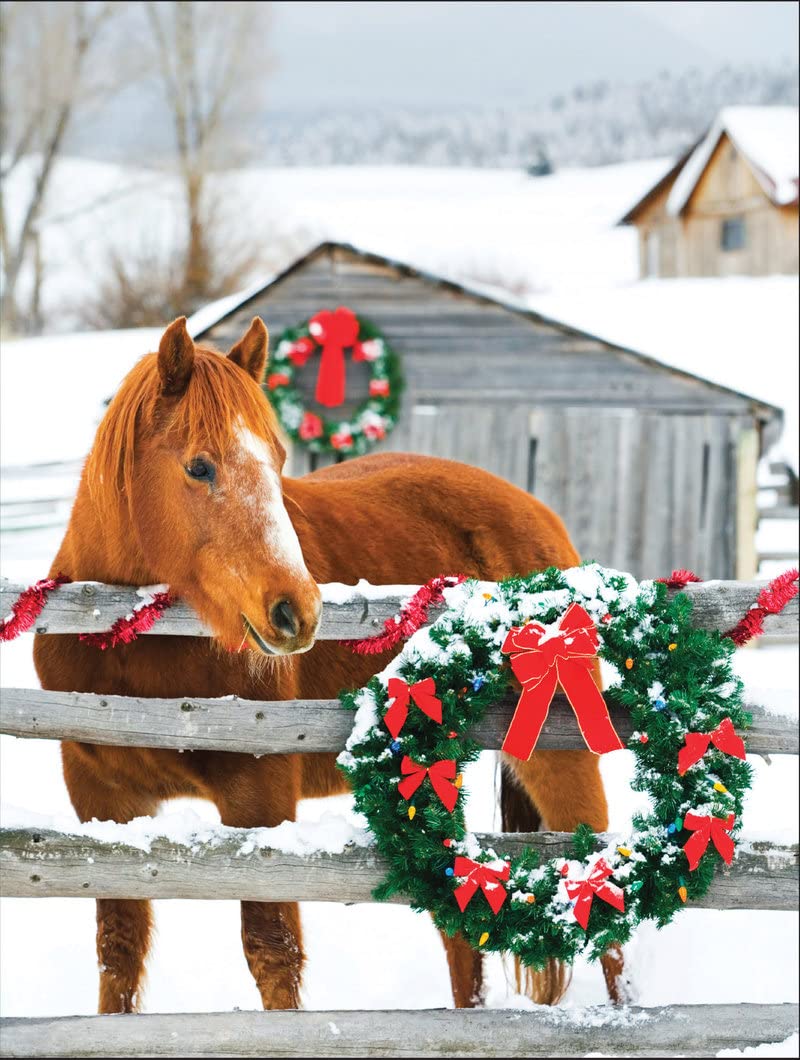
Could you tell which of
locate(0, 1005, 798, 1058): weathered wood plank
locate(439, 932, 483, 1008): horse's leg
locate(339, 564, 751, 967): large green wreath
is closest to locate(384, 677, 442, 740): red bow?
locate(339, 564, 751, 967): large green wreath

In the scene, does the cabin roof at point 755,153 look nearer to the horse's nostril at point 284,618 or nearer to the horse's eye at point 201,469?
the horse's eye at point 201,469

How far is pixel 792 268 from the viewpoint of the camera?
70.4ft

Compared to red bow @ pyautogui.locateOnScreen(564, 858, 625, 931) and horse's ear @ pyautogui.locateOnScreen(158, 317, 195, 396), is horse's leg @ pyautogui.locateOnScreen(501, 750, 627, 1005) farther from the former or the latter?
horse's ear @ pyautogui.locateOnScreen(158, 317, 195, 396)

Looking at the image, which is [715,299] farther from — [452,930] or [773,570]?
[452,930]

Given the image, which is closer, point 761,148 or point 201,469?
point 201,469

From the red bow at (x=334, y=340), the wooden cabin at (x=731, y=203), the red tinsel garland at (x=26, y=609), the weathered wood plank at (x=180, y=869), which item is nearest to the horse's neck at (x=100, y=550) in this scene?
the red tinsel garland at (x=26, y=609)

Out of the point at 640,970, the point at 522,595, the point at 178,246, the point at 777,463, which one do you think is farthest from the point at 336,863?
the point at 178,246

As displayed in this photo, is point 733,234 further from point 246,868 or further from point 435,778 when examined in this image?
point 246,868

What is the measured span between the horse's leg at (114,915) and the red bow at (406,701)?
0.88 m

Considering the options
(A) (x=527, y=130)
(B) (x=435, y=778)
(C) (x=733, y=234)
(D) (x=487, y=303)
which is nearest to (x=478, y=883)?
(B) (x=435, y=778)

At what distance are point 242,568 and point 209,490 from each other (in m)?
0.24

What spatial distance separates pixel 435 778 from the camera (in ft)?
9.48

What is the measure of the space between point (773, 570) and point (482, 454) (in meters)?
3.85

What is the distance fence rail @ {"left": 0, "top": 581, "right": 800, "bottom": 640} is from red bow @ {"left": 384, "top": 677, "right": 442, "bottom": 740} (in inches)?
9.5
